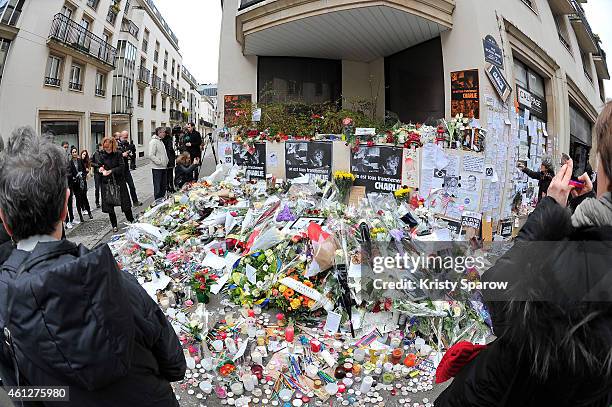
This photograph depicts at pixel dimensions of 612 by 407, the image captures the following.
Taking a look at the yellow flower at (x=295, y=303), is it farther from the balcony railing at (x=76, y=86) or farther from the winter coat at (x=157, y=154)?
the balcony railing at (x=76, y=86)

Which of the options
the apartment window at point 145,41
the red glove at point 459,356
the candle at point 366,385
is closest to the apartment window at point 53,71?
the apartment window at point 145,41

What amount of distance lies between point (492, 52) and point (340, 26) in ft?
10.6

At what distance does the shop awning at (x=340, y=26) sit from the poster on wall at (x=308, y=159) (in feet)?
8.67

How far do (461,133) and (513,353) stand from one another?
6116mm

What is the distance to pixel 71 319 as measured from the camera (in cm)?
103

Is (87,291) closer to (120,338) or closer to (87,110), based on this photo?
(120,338)

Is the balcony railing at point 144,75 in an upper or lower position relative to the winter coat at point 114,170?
upper

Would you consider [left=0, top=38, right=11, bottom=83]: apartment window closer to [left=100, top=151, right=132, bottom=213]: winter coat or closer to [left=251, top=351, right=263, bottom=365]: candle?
[left=100, top=151, right=132, bottom=213]: winter coat

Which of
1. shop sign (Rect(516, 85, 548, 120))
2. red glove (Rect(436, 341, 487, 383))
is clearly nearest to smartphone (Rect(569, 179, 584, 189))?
red glove (Rect(436, 341, 487, 383))

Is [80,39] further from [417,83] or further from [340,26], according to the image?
[417,83]

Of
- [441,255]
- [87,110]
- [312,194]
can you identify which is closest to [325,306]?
[441,255]

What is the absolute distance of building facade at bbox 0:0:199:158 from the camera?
4961mm

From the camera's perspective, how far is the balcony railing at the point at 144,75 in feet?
38.6

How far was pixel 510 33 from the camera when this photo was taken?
7121 millimetres
